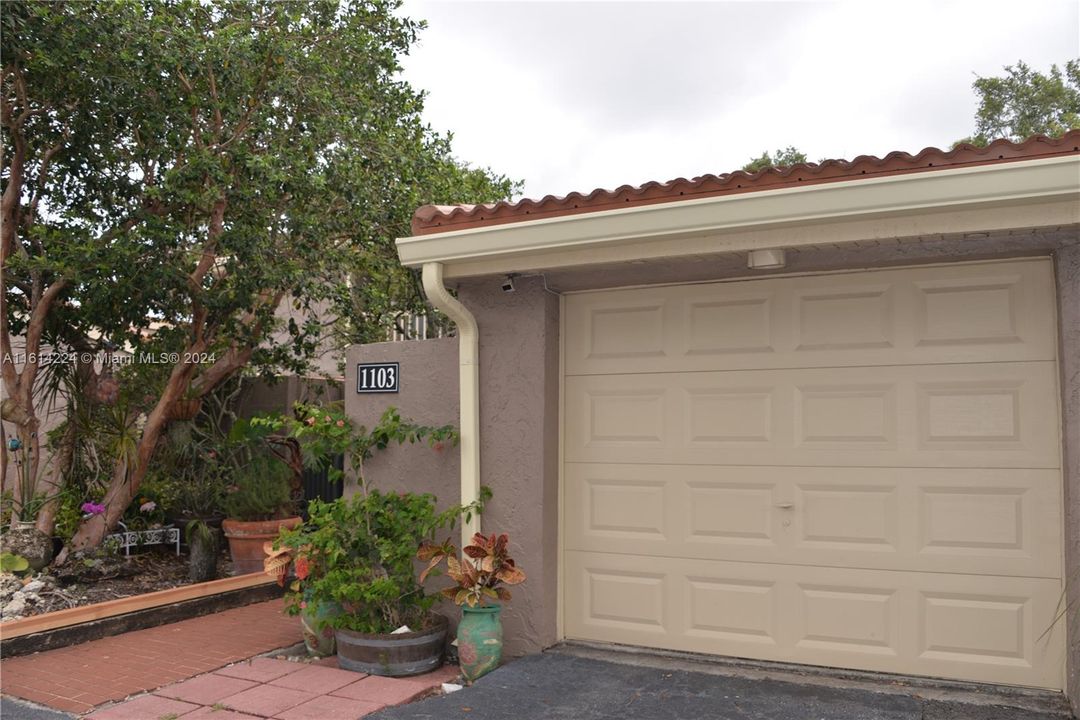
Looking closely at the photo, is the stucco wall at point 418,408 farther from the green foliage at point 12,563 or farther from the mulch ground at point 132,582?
the green foliage at point 12,563

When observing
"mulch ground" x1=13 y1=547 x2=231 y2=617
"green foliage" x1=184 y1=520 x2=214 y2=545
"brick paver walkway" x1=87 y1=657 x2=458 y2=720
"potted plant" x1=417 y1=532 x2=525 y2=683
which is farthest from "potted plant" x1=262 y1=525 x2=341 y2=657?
"green foliage" x1=184 y1=520 x2=214 y2=545

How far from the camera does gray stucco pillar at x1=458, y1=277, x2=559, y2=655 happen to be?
5508 millimetres

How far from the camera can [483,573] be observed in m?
5.22

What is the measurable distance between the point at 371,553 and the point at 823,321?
3065mm

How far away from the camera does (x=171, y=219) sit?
299 inches

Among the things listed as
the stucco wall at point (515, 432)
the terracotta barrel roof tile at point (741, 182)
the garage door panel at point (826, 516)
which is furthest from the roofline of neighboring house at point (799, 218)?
the garage door panel at point (826, 516)

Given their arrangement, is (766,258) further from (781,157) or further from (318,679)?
(781,157)

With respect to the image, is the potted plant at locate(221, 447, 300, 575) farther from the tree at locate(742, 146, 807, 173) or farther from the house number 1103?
the tree at locate(742, 146, 807, 173)

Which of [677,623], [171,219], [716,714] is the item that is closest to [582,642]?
[677,623]

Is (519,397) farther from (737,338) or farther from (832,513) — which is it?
(832,513)

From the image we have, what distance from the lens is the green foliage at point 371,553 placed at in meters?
5.36

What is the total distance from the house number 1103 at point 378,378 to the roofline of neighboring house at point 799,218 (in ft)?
3.63

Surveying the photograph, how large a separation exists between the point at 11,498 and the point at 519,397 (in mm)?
5130

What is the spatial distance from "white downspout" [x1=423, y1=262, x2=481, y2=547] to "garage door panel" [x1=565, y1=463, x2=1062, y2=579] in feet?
2.04
